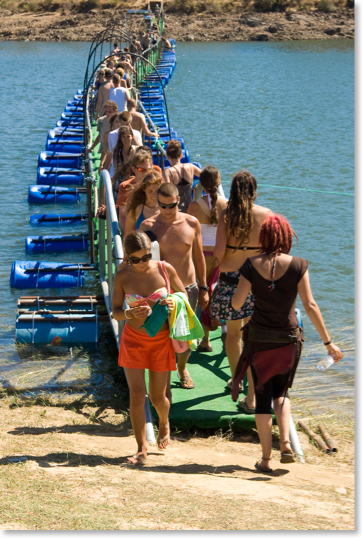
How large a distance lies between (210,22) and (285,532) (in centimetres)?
6519

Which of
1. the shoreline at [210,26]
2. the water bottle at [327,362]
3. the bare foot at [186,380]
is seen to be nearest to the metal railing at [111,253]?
the bare foot at [186,380]

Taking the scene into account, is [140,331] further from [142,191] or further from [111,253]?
[111,253]

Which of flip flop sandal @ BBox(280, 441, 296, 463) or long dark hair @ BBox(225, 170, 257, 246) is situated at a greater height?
long dark hair @ BBox(225, 170, 257, 246)

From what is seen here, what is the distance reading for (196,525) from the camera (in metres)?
3.50

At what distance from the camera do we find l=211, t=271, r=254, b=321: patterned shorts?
5.02m

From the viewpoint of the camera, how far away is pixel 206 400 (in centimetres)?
555

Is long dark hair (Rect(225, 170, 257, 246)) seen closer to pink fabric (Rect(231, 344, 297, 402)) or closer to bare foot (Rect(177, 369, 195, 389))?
pink fabric (Rect(231, 344, 297, 402))

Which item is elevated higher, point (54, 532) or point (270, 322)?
point (270, 322)

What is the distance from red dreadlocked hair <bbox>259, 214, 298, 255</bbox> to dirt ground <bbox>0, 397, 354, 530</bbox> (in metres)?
1.41

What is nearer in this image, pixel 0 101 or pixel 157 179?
pixel 157 179

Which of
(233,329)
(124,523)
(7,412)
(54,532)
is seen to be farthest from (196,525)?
(7,412)

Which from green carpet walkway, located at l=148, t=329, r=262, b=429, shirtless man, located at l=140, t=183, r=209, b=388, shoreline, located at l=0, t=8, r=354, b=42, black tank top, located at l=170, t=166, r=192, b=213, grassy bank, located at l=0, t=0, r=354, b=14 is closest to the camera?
shirtless man, located at l=140, t=183, r=209, b=388

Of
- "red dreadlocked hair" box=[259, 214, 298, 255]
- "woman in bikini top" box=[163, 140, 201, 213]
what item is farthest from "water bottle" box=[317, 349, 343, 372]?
"woman in bikini top" box=[163, 140, 201, 213]

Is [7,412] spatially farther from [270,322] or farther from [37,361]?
[270,322]
